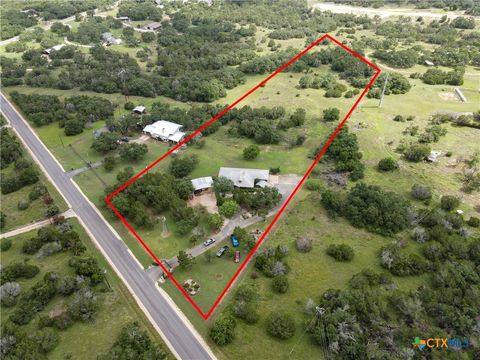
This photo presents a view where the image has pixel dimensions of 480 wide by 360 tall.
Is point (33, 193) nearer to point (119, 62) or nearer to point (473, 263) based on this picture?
point (119, 62)

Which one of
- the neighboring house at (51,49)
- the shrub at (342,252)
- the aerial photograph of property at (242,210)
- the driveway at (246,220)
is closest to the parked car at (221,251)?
the aerial photograph of property at (242,210)

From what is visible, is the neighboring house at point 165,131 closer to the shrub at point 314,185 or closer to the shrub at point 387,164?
the shrub at point 314,185

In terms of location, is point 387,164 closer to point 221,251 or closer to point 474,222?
point 474,222

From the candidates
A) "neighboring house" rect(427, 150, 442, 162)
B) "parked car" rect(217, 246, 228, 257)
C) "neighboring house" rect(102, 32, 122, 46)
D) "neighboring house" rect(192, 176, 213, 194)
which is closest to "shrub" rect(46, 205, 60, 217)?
"neighboring house" rect(192, 176, 213, 194)

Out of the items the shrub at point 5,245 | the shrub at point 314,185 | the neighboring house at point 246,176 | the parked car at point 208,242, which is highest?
the neighboring house at point 246,176

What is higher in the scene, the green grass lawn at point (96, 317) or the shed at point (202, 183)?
the shed at point (202, 183)

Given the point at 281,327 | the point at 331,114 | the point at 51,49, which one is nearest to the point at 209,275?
the point at 281,327
